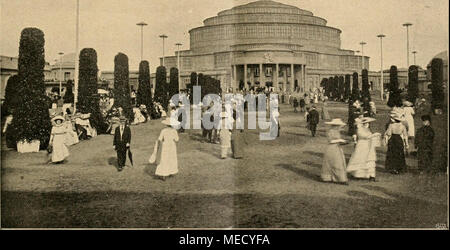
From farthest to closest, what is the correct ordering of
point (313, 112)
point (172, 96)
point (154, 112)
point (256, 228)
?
point (172, 96)
point (154, 112)
point (313, 112)
point (256, 228)

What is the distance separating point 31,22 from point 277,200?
307 inches

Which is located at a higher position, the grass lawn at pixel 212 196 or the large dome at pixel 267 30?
the large dome at pixel 267 30

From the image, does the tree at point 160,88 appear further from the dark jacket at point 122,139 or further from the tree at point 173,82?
the dark jacket at point 122,139

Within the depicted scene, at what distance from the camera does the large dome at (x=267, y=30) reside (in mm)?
70125

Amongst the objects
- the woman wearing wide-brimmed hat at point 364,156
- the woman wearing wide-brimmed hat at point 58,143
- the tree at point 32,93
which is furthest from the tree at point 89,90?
the woman wearing wide-brimmed hat at point 364,156

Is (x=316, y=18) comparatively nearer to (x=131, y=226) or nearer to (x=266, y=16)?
(x=266, y=16)

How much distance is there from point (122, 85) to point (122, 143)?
387 inches

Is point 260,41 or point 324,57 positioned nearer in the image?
point 260,41

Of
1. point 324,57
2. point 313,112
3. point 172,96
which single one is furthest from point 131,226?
point 324,57

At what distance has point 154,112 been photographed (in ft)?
79.6

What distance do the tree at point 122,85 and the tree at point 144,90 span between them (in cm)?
306

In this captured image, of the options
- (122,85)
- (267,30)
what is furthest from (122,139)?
(267,30)

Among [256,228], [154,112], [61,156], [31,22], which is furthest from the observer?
[154,112]
